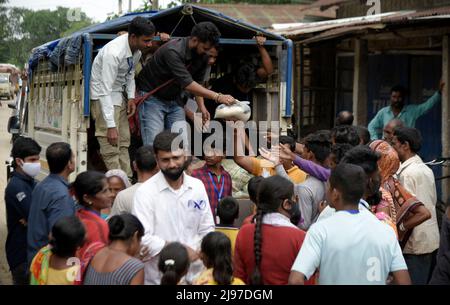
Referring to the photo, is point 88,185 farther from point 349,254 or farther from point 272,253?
point 349,254

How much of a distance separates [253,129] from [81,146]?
74.6 inches

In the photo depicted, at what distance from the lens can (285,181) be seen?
4145 mm

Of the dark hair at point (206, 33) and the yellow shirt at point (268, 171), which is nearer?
the yellow shirt at point (268, 171)

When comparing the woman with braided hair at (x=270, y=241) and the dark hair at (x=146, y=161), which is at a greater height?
the dark hair at (x=146, y=161)

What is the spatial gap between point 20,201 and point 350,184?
8.76 ft

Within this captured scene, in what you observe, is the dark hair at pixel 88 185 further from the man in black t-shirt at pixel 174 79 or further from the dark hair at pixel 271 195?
the man in black t-shirt at pixel 174 79

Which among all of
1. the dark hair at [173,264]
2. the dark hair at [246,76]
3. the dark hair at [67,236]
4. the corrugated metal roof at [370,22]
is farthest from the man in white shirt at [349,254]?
the corrugated metal roof at [370,22]

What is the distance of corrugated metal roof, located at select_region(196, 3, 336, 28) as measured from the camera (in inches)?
710

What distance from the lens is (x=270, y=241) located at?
13.1 ft

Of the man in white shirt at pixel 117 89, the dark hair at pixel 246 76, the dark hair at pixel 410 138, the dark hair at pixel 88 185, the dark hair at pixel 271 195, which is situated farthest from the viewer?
the dark hair at pixel 246 76

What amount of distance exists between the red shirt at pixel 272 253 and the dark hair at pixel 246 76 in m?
3.57

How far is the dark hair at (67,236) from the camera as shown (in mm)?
3842

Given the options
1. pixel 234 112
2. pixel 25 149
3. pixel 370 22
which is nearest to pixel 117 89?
pixel 234 112

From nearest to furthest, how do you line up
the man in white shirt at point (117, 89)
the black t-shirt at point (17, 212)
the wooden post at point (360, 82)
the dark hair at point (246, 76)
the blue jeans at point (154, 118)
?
the black t-shirt at point (17, 212) < the man in white shirt at point (117, 89) < the blue jeans at point (154, 118) < the dark hair at point (246, 76) < the wooden post at point (360, 82)
